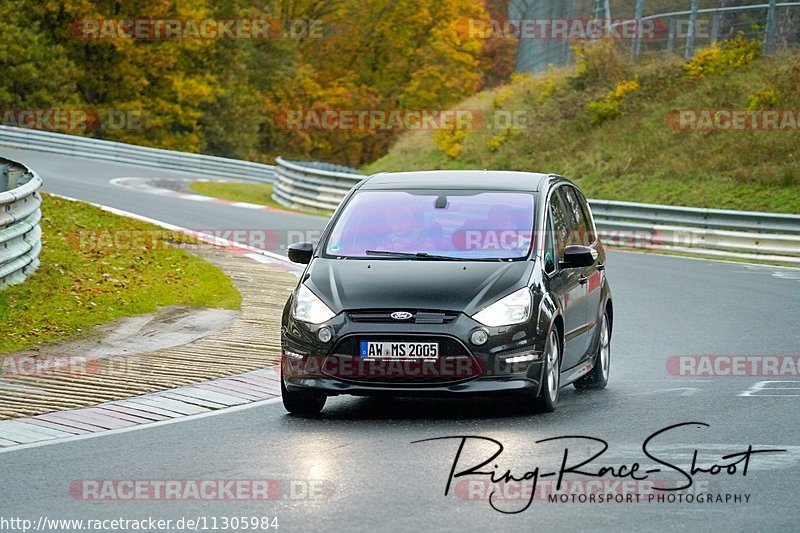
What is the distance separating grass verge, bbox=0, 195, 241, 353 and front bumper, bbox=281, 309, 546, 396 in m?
4.06

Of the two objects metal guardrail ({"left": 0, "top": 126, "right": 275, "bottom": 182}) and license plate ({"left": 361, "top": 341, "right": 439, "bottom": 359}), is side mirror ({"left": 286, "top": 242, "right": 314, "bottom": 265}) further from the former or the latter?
metal guardrail ({"left": 0, "top": 126, "right": 275, "bottom": 182})

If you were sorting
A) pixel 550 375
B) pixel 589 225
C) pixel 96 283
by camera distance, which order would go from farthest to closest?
pixel 96 283 < pixel 589 225 < pixel 550 375

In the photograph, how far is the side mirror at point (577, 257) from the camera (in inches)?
406

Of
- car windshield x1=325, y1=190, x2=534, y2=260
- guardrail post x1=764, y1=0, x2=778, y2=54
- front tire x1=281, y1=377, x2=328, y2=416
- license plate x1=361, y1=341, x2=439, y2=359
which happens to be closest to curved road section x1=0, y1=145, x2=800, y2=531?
front tire x1=281, y1=377, x2=328, y2=416

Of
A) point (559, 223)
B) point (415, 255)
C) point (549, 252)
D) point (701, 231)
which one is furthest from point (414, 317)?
point (701, 231)

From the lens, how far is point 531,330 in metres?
9.64

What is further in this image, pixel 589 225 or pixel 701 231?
pixel 701 231

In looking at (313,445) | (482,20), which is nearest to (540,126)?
(313,445)

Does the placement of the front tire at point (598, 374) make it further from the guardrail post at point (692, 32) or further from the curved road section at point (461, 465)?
the guardrail post at point (692, 32)

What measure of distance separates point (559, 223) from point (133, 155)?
35089mm

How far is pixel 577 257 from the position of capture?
1036cm

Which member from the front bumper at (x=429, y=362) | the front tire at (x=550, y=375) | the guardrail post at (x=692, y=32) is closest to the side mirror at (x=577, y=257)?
the front tire at (x=550, y=375)

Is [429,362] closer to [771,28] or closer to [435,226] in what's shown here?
[435,226]

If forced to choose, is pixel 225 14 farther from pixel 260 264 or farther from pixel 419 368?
pixel 419 368
